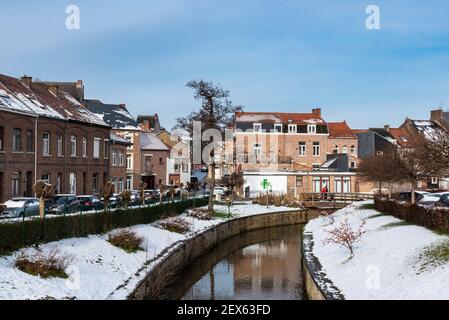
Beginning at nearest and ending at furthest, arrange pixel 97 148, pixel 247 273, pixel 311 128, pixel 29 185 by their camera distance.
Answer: pixel 247 273, pixel 29 185, pixel 97 148, pixel 311 128

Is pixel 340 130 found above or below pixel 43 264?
above

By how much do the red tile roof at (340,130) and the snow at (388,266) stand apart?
5082 cm

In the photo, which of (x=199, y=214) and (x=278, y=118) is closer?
(x=199, y=214)

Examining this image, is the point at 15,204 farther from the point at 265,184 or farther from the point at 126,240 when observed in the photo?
the point at 265,184

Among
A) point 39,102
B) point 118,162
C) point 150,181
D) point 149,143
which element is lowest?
point 150,181

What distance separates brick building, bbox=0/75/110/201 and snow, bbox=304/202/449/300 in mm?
19851

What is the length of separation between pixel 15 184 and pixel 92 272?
2048 centimetres

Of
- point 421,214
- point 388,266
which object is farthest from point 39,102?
point 388,266

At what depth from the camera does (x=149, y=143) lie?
66625 mm

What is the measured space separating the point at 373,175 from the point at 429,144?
20813 mm

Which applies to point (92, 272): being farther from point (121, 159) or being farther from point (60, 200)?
point (121, 159)

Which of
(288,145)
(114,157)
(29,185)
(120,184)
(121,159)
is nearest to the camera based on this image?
(29,185)
